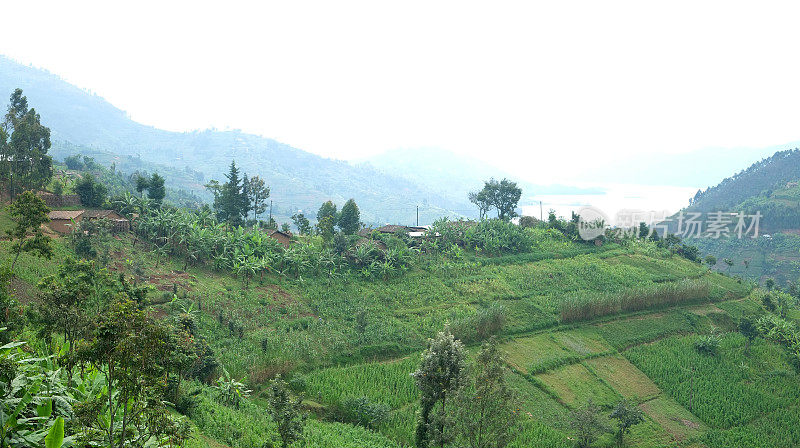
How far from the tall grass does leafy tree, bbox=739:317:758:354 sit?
3.83m

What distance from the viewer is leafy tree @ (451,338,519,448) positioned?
12.0 m

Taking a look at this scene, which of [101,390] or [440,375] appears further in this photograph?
[440,375]

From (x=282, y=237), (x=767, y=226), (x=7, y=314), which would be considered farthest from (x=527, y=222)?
(x=767, y=226)

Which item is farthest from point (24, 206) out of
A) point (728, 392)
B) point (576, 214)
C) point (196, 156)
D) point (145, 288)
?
point (196, 156)

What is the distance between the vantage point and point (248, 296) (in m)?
23.7

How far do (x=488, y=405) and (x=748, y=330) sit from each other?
24598 millimetres

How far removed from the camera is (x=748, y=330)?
91.4ft

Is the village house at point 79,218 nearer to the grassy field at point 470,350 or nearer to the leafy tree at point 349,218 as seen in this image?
the grassy field at point 470,350

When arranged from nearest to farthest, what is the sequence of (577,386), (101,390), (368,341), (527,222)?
(101,390) → (577,386) → (368,341) → (527,222)

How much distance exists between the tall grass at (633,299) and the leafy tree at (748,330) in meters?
3.83

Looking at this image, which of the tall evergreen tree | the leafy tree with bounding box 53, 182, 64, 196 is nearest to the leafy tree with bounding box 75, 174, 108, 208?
the leafy tree with bounding box 53, 182, 64, 196

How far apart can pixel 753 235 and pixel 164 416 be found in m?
86.1

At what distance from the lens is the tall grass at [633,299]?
27.9 m

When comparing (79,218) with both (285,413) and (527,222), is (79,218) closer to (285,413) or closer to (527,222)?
(285,413)
